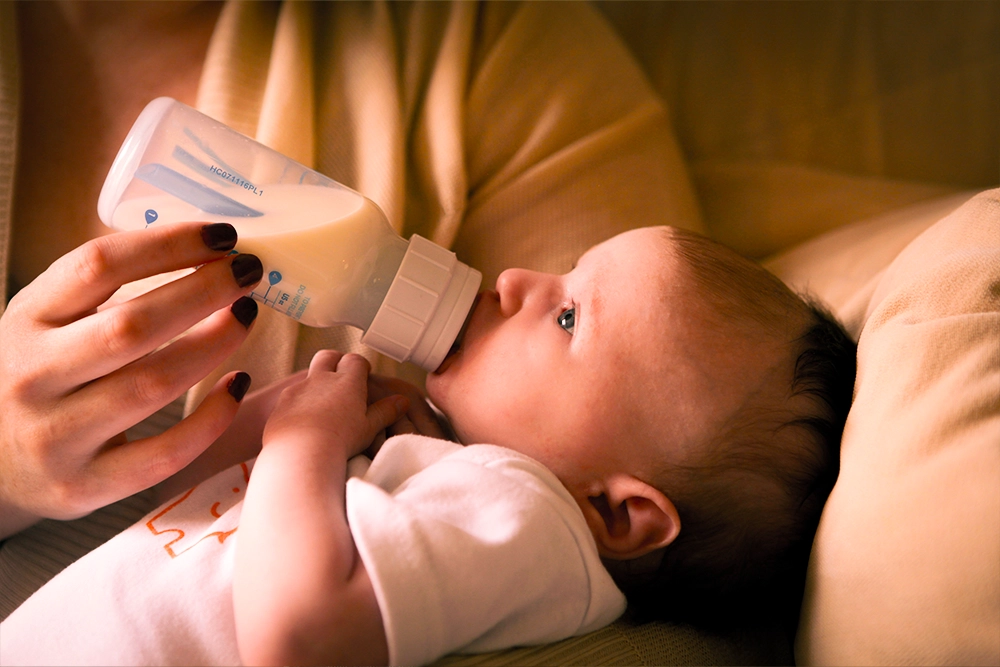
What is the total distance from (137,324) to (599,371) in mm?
466

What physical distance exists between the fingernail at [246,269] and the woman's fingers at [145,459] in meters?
0.15

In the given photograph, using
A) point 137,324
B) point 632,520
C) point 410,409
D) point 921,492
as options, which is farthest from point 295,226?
point 921,492

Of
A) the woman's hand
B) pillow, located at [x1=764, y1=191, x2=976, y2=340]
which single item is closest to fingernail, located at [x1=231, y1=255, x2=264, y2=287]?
the woman's hand

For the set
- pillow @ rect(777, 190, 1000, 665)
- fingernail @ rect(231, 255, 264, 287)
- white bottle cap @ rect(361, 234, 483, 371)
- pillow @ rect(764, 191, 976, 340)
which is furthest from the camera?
pillow @ rect(764, 191, 976, 340)

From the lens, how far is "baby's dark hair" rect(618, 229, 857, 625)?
0.75 m

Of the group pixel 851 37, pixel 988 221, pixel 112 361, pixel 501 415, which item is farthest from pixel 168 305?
pixel 851 37

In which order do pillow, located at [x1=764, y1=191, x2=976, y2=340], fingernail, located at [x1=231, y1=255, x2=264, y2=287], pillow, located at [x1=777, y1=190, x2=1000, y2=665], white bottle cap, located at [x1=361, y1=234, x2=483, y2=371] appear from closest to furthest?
1. pillow, located at [x1=777, y1=190, x2=1000, y2=665]
2. fingernail, located at [x1=231, y1=255, x2=264, y2=287]
3. white bottle cap, located at [x1=361, y1=234, x2=483, y2=371]
4. pillow, located at [x1=764, y1=191, x2=976, y2=340]

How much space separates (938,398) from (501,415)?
1.43 ft

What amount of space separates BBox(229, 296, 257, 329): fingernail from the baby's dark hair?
478 mm

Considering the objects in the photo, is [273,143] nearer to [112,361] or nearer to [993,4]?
[112,361]

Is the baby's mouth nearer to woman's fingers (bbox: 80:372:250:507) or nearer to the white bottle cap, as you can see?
the white bottle cap

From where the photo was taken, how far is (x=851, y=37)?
4.79 ft

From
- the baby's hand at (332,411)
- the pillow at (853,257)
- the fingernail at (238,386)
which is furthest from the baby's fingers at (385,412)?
the pillow at (853,257)

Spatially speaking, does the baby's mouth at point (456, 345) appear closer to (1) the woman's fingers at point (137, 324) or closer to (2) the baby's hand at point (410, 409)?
A: (2) the baby's hand at point (410, 409)
